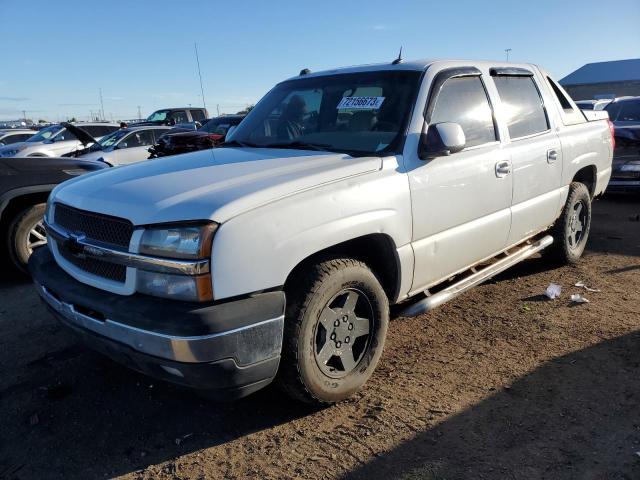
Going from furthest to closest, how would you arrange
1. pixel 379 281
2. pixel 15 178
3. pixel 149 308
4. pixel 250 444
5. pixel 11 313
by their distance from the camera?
pixel 15 178, pixel 11 313, pixel 379 281, pixel 250 444, pixel 149 308

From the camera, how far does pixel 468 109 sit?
363 cm

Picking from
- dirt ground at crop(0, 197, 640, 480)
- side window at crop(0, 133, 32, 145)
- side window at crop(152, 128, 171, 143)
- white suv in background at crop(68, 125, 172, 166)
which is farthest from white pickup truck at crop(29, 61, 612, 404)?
side window at crop(0, 133, 32, 145)

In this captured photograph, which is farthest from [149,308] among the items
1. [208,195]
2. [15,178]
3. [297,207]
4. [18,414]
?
[15,178]

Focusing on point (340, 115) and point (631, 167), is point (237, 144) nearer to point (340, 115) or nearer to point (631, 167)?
point (340, 115)

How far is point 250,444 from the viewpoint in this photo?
2.62 meters

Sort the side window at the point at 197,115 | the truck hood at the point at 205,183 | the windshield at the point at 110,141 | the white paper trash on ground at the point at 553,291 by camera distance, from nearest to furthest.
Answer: the truck hood at the point at 205,183
the white paper trash on ground at the point at 553,291
the windshield at the point at 110,141
the side window at the point at 197,115

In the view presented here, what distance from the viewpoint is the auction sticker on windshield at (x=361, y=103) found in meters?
3.34

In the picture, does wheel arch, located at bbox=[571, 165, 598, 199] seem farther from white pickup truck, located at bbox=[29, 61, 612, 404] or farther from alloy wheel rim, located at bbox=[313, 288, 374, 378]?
alloy wheel rim, located at bbox=[313, 288, 374, 378]

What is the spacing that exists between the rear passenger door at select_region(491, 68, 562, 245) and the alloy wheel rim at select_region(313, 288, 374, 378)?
172 cm

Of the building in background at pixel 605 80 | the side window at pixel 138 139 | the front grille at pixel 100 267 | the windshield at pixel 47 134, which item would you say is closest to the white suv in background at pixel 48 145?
the windshield at pixel 47 134

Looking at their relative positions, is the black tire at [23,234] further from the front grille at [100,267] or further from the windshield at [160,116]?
the windshield at [160,116]

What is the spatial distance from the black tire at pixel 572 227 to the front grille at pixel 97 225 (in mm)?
4078

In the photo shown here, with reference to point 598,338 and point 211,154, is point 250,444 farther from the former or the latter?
point 598,338

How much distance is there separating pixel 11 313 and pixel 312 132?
3.11 meters
